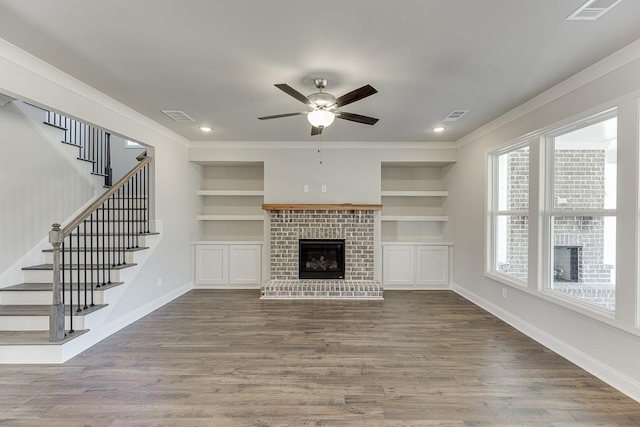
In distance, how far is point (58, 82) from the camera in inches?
109

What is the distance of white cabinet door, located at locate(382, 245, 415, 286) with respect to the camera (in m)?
5.55

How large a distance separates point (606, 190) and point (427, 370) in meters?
2.16

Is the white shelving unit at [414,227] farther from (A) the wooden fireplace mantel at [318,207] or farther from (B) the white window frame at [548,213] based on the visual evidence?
(B) the white window frame at [548,213]

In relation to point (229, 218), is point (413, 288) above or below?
below

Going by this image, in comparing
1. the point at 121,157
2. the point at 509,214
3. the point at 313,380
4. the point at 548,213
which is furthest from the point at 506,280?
the point at 121,157

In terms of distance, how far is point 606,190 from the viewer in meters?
2.62

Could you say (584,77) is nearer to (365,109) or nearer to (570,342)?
(365,109)

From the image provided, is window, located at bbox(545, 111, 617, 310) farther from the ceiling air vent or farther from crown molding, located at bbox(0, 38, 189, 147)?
crown molding, located at bbox(0, 38, 189, 147)

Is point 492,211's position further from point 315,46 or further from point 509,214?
point 315,46

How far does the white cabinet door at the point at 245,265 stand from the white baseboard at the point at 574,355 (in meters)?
3.67

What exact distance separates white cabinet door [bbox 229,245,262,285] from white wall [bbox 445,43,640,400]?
361cm

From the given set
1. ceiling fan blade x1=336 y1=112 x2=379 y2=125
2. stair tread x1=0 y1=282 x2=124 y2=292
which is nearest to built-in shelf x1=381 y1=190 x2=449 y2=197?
ceiling fan blade x1=336 y1=112 x2=379 y2=125

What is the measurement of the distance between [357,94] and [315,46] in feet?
1.64

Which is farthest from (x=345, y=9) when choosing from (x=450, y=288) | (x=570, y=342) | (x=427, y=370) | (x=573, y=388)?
(x=450, y=288)
